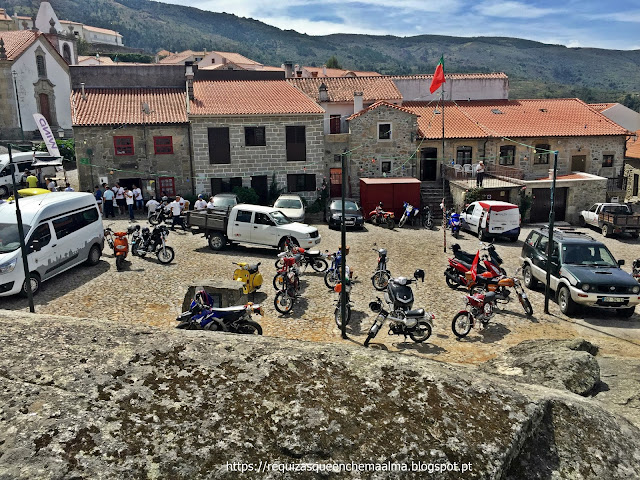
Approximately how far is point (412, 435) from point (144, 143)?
94.0 ft

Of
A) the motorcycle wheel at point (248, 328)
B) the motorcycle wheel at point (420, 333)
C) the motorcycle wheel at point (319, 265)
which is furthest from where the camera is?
the motorcycle wheel at point (319, 265)

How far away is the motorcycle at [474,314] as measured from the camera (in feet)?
41.9

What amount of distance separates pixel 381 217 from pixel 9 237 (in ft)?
57.4

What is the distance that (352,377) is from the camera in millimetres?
4043

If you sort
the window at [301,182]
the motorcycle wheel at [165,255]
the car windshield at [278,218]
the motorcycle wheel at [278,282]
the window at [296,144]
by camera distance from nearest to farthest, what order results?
the motorcycle wheel at [278,282]
the motorcycle wheel at [165,255]
the car windshield at [278,218]
the window at [296,144]
the window at [301,182]

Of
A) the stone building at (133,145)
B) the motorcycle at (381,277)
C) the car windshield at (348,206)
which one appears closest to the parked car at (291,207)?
the car windshield at (348,206)

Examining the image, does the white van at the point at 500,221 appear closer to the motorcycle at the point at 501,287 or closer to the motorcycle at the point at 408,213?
the motorcycle at the point at 408,213

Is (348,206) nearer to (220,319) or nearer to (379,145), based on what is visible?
(379,145)

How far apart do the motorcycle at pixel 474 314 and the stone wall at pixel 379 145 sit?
20.2 metres

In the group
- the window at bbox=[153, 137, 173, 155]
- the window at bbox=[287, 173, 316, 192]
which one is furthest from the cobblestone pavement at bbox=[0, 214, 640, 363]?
the window at bbox=[287, 173, 316, 192]

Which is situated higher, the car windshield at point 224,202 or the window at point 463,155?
the window at point 463,155

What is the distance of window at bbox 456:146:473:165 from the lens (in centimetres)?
3466

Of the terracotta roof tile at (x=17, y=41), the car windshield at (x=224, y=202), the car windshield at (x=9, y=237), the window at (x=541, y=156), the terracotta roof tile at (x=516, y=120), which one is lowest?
the car windshield at (x=224, y=202)

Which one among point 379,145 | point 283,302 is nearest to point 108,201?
point 283,302
